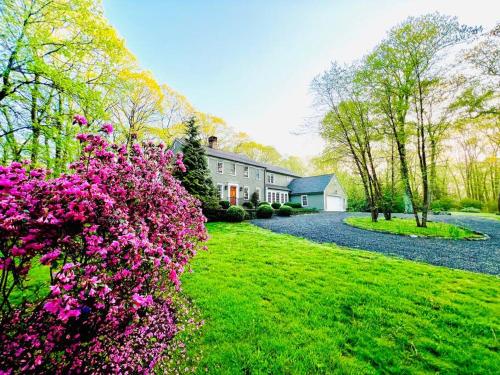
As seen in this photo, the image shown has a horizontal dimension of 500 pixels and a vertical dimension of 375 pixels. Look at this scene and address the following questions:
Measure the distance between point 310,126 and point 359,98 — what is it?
3702 millimetres

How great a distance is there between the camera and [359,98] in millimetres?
14398

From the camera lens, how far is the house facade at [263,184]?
23.9 m

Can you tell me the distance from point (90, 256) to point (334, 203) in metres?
33.6

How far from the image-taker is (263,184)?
29.0 m

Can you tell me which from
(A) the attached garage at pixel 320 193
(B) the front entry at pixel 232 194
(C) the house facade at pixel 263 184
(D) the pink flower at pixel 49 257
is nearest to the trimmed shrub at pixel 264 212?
(C) the house facade at pixel 263 184

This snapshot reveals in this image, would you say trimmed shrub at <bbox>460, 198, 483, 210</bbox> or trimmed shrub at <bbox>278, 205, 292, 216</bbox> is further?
trimmed shrub at <bbox>460, 198, 483, 210</bbox>

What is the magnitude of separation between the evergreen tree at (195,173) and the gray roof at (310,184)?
1860cm

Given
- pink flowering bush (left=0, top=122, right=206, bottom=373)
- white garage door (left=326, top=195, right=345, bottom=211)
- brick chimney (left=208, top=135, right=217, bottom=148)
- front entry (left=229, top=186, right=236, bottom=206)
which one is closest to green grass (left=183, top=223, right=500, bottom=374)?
pink flowering bush (left=0, top=122, right=206, bottom=373)

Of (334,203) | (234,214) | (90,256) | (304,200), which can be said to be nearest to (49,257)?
(90,256)

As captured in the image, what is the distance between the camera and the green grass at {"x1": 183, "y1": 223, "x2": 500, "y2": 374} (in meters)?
2.74

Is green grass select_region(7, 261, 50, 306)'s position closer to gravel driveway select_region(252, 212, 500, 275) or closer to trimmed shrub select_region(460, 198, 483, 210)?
gravel driveway select_region(252, 212, 500, 275)

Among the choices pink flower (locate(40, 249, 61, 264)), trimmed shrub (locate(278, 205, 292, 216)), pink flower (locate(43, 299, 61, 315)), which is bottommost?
trimmed shrub (locate(278, 205, 292, 216))

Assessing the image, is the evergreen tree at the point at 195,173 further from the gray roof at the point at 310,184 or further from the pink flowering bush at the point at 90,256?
the gray roof at the point at 310,184

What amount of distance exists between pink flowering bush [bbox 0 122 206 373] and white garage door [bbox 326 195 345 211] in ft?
99.4
